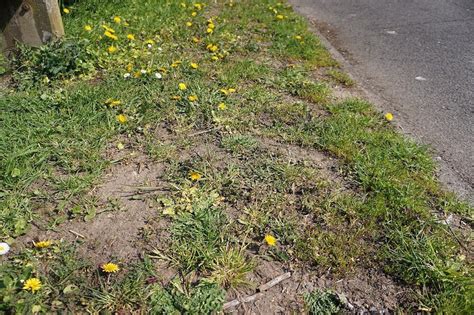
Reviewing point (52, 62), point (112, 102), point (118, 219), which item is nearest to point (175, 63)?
point (112, 102)

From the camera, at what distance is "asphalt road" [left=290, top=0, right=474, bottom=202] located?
3320 mm

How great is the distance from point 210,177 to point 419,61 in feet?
11.0

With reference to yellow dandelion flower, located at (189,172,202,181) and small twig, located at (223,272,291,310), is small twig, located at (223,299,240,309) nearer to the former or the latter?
small twig, located at (223,272,291,310)

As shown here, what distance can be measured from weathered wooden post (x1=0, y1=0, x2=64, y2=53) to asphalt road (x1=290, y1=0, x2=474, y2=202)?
126 inches

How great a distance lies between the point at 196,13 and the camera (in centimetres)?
564

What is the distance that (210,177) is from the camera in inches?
105

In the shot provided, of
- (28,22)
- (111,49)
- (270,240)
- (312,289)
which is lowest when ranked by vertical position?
(312,289)

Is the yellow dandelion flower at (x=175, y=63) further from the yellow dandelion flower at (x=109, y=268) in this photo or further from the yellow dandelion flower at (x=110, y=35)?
the yellow dandelion flower at (x=109, y=268)

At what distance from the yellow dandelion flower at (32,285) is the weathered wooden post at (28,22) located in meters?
2.87

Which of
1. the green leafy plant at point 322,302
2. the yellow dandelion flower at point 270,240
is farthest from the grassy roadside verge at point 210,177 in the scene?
the green leafy plant at point 322,302

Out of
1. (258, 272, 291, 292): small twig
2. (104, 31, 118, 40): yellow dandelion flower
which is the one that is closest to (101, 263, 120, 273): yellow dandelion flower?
(258, 272, 291, 292): small twig

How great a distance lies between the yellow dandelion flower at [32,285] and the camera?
1.88 metres

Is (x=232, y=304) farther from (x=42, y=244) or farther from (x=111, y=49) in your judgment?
(x=111, y=49)

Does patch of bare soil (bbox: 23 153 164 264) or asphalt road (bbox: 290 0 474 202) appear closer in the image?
patch of bare soil (bbox: 23 153 164 264)
